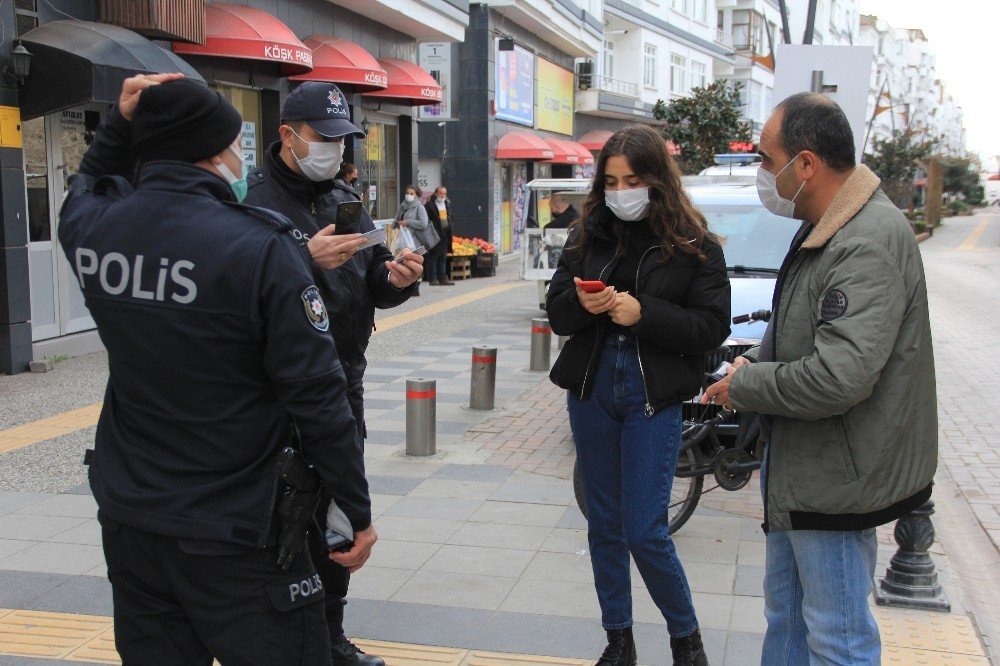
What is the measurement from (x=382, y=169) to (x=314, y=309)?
59.6ft

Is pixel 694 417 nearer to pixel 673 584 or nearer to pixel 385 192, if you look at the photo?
pixel 673 584

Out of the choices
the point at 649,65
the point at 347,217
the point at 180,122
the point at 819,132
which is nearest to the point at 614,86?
the point at 649,65

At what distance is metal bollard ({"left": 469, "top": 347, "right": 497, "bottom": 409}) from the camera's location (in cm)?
860

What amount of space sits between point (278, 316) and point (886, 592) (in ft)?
11.2

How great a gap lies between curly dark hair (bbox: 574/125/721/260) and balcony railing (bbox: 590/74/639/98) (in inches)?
1160

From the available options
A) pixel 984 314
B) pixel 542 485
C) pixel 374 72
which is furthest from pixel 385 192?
pixel 542 485

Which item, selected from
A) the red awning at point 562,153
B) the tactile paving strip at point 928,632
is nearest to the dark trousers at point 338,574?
the tactile paving strip at point 928,632

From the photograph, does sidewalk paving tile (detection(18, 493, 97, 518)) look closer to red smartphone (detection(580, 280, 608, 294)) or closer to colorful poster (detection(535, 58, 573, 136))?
red smartphone (detection(580, 280, 608, 294))

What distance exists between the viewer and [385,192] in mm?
20516

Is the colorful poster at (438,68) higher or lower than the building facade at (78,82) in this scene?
higher

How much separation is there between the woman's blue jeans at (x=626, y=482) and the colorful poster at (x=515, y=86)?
22012mm

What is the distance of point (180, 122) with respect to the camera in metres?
2.37

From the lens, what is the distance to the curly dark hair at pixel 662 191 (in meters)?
3.53

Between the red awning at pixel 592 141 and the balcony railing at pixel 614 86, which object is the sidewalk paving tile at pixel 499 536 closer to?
the balcony railing at pixel 614 86
